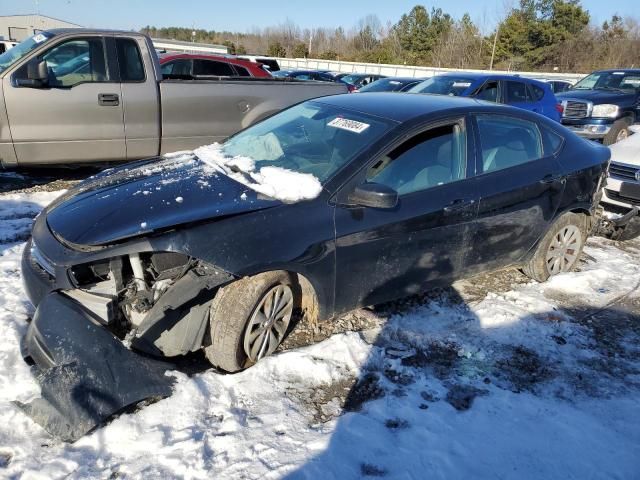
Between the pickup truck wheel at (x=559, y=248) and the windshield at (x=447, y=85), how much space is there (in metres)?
5.34

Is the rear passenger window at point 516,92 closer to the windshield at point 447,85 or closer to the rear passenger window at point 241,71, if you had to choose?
the windshield at point 447,85

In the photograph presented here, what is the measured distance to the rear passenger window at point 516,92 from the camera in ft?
33.1

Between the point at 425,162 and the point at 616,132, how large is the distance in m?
9.90

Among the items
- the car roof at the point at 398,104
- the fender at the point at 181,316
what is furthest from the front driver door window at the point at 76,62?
the fender at the point at 181,316

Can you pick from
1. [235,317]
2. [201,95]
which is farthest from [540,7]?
[235,317]

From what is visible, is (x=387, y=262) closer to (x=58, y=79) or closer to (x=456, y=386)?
(x=456, y=386)

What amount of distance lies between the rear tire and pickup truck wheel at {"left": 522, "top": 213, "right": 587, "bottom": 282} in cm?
763

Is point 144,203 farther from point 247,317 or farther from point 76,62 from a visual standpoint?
point 76,62

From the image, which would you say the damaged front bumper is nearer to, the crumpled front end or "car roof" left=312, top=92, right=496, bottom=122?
the crumpled front end

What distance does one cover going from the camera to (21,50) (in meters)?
6.09

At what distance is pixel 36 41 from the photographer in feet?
19.8

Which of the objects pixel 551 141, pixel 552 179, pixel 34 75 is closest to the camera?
pixel 552 179

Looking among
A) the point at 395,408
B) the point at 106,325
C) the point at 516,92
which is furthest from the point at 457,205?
the point at 516,92

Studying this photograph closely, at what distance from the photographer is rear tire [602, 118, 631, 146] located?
1120 cm
